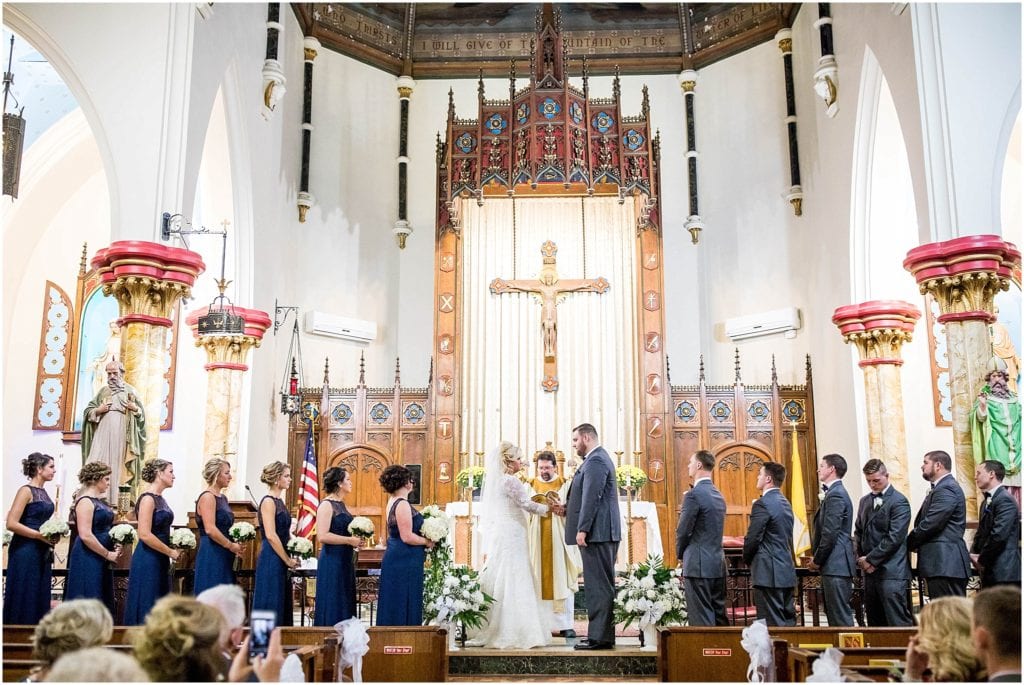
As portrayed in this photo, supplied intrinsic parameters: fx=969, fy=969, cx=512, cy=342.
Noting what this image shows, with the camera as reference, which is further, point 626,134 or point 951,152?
point 626,134

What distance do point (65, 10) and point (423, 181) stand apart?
7008mm

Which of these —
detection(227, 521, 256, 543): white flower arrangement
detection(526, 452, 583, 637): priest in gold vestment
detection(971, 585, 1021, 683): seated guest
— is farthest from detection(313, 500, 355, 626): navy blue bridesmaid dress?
detection(971, 585, 1021, 683): seated guest

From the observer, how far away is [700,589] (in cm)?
631

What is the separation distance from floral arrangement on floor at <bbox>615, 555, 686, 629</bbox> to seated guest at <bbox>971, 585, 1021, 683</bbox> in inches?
156

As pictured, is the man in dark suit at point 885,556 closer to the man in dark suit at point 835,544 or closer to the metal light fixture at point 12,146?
the man in dark suit at point 835,544

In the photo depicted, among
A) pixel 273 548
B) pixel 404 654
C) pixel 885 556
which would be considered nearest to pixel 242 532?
pixel 273 548

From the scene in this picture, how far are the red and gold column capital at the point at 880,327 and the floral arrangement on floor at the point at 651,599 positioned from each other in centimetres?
575

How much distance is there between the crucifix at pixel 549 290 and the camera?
43.4 feet

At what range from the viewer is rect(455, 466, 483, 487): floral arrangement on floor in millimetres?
11789

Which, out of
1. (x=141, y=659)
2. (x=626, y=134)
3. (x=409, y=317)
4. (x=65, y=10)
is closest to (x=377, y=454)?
(x=409, y=317)

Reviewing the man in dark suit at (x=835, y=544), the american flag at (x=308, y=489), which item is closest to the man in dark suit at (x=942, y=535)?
the man in dark suit at (x=835, y=544)

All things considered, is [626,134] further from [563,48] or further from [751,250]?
[751,250]

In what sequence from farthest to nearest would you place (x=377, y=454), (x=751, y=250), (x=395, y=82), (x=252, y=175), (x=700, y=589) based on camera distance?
(x=395, y=82) → (x=751, y=250) → (x=377, y=454) → (x=252, y=175) → (x=700, y=589)

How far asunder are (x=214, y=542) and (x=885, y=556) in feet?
14.4
